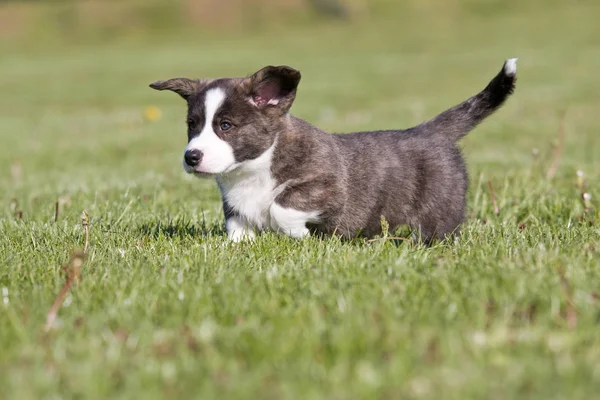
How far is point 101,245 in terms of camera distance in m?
4.49

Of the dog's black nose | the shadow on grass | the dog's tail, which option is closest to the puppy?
the dog's black nose

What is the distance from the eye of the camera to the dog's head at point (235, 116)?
4707 mm

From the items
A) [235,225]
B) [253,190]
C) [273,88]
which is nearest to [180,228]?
[235,225]

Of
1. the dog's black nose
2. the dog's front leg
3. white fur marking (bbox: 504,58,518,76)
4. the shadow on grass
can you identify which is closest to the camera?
the dog's black nose

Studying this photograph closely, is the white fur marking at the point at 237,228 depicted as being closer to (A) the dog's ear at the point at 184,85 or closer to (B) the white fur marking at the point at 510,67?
(A) the dog's ear at the point at 184,85

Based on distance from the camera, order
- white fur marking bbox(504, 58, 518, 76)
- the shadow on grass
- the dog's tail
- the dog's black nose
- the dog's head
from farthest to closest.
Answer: the dog's tail, white fur marking bbox(504, 58, 518, 76), the shadow on grass, the dog's head, the dog's black nose

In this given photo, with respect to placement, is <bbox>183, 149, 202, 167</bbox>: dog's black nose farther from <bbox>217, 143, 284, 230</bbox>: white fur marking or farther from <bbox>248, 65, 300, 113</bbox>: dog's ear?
<bbox>248, 65, 300, 113</bbox>: dog's ear

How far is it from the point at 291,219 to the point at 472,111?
5.86 feet

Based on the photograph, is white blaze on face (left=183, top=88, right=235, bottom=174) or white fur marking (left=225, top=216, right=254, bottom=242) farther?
white fur marking (left=225, top=216, right=254, bottom=242)

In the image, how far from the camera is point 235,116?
4898 mm

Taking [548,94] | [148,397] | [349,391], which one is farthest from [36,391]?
[548,94]

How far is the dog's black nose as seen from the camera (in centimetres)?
460

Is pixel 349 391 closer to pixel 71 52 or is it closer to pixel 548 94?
pixel 548 94

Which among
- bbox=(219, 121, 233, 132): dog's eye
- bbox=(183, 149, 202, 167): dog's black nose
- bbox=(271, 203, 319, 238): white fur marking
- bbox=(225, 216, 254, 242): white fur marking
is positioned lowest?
bbox=(225, 216, 254, 242): white fur marking
